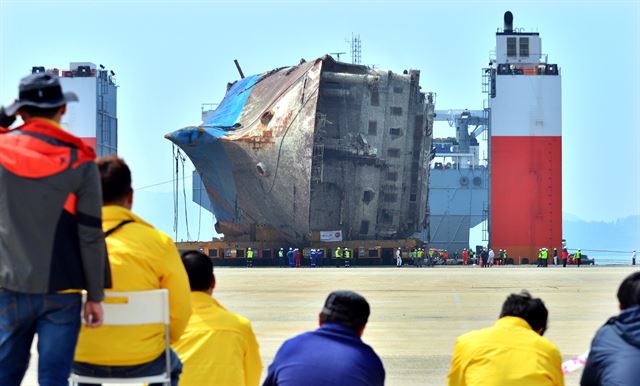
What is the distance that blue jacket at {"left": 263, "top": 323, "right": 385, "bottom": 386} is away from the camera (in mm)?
5809

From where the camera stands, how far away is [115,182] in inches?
222

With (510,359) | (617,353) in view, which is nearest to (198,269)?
(510,359)

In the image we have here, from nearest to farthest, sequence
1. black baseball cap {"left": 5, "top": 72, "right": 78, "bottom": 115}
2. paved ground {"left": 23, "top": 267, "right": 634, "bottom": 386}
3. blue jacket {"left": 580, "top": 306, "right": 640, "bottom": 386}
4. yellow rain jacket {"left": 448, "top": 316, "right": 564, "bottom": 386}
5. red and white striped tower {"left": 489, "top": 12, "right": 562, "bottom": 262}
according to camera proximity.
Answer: black baseball cap {"left": 5, "top": 72, "right": 78, "bottom": 115} < blue jacket {"left": 580, "top": 306, "right": 640, "bottom": 386} < yellow rain jacket {"left": 448, "top": 316, "right": 564, "bottom": 386} < paved ground {"left": 23, "top": 267, "right": 634, "bottom": 386} < red and white striped tower {"left": 489, "top": 12, "right": 562, "bottom": 262}

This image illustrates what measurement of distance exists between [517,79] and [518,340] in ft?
250

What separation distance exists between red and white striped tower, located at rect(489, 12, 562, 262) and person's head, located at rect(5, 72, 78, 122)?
74.2m

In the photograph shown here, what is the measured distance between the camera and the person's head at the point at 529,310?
6598 millimetres

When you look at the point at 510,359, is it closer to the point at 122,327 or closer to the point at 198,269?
the point at 198,269

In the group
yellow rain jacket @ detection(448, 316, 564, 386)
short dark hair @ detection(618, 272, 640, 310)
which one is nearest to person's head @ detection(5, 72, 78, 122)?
yellow rain jacket @ detection(448, 316, 564, 386)

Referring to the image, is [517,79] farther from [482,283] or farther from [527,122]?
[482,283]

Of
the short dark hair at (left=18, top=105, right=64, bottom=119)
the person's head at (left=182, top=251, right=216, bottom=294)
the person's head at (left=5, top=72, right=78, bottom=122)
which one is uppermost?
the person's head at (left=5, top=72, right=78, bottom=122)

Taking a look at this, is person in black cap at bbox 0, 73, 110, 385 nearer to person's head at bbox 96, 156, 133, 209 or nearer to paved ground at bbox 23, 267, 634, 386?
person's head at bbox 96, 156, 133, 209

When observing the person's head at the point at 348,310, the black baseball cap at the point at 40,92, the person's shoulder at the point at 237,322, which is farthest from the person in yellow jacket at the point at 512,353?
the black baseball cap at the point at 40,92

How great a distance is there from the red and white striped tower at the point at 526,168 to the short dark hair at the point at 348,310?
73.4 m

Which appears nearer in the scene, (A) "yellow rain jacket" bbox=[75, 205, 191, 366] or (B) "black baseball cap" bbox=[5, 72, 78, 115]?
(B) "black baseball cap" bbox=[5, 72, 78, 115]
